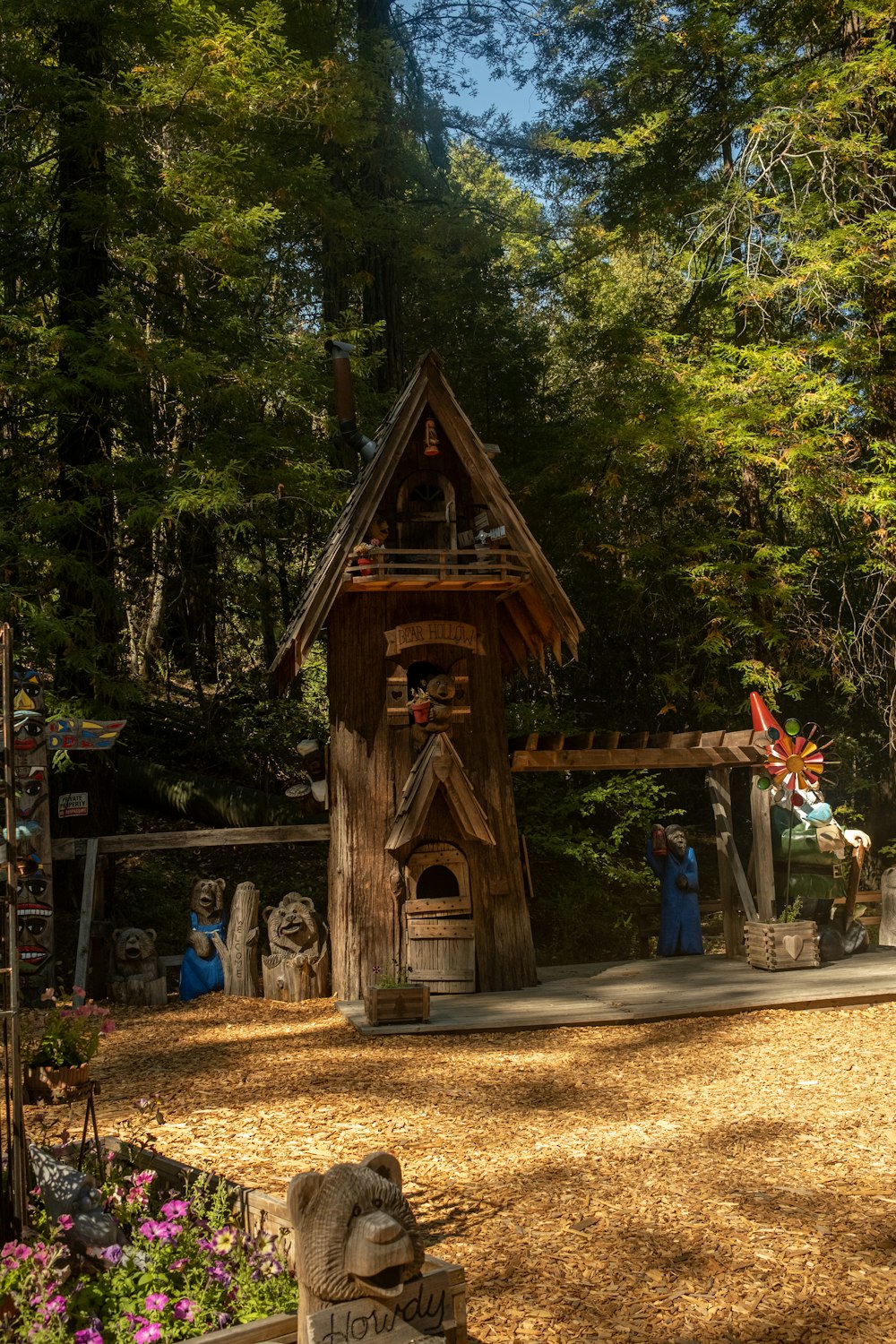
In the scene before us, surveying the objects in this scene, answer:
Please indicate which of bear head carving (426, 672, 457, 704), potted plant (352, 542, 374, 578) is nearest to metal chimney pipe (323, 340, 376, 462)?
potted plant (352, 542, 374, 578)

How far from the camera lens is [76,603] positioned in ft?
42.2

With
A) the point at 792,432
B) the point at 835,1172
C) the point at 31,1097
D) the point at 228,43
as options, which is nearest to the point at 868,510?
the point at 792,432

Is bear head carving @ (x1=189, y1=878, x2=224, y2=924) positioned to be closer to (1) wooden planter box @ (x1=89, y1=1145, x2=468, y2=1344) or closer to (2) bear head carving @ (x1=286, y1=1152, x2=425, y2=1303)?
(1) wooden planter box @ (x1=89, y1=1145, x2=468, y2=1344)

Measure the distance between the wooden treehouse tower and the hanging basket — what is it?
4.17 meters

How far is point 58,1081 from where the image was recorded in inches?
273

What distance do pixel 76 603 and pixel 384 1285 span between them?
10239 mm

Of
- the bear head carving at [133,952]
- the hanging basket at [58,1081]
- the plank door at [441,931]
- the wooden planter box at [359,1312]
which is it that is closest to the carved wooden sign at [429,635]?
the plank door at [441,931]

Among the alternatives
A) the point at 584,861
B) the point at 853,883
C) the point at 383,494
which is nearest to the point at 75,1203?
the point at 383,494

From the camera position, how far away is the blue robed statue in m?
13.0

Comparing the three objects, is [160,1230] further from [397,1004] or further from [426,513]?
[426,513]

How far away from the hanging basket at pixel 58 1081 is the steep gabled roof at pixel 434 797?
167 inches

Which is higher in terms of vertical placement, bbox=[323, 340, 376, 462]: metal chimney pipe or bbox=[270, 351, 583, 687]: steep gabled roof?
bbox=[323, 340, 376, 462]: metal chimney pipe

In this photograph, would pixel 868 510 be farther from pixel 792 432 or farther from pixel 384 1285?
pixel 384 1285

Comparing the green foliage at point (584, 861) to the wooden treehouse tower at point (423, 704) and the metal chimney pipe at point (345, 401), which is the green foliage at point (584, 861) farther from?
the metal chimney pipe at point (345, 401)
